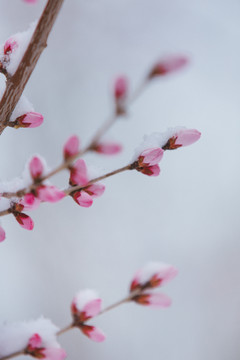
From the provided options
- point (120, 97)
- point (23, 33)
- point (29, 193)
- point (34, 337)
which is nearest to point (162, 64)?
point (120, 97)

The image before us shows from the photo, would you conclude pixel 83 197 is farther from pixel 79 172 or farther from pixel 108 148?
pixel 108 148

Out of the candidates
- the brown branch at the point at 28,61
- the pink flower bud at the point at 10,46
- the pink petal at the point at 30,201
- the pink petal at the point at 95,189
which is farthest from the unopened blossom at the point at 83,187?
the pink flower bud at the point at 10,46

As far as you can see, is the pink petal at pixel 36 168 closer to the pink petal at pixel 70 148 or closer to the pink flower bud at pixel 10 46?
the pink petal at pixel 70 148

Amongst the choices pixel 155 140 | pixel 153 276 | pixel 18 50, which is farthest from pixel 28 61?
pixel 153 276

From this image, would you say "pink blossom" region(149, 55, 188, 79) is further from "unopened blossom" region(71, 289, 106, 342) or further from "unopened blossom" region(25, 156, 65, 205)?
"unopened blossom" region(71, 289, 106, 342)

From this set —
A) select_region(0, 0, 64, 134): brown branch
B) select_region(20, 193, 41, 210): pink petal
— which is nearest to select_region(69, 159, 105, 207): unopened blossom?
select_region(20, 193, 41, 210): pink petal

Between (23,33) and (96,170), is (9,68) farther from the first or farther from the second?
(96,170)
